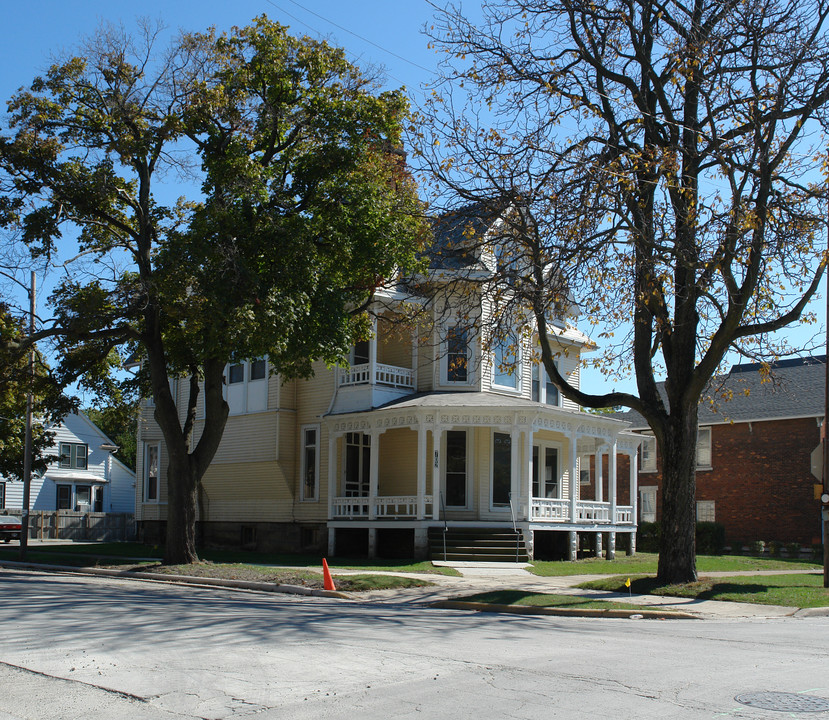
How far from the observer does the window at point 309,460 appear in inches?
1153

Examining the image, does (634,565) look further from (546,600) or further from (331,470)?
(546,600)

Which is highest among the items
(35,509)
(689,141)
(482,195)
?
(689,141)

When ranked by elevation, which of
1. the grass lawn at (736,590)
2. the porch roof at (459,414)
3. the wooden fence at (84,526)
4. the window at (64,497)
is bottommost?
the wooden fence at (84,526)

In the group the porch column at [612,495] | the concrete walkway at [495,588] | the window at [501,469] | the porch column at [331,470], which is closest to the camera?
the concrete walkway at [495,588]

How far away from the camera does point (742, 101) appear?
15836 millimetres

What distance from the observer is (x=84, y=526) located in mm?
43219

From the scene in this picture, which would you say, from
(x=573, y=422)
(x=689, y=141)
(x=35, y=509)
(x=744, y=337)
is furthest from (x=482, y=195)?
(x=35, y=509)

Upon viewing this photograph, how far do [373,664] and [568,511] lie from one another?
20.3 meters

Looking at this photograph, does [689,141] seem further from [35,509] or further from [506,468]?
[35,509]

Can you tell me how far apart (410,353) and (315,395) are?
11.6 feet

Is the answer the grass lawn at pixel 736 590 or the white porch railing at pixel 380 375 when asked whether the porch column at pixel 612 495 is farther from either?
the grass lawn at pixel 736 590

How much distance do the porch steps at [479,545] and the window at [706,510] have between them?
55.9ft

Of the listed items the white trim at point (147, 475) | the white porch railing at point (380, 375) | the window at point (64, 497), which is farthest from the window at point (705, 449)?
the window at point (64, 497)

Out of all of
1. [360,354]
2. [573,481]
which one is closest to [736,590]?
[573,481]
